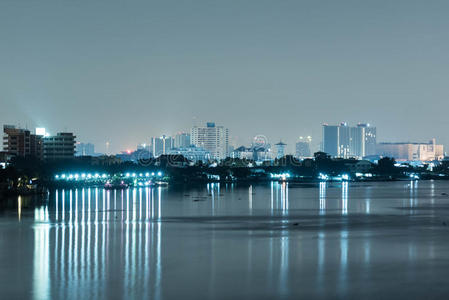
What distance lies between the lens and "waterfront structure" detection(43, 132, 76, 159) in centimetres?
10571

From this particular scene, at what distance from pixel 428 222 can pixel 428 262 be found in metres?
11.1

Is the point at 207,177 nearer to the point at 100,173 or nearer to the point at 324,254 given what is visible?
the point at 100,173

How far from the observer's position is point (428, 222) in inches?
1107

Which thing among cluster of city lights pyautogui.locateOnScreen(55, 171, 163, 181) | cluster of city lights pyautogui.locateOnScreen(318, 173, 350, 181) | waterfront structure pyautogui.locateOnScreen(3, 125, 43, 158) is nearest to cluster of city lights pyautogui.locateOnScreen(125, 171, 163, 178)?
cluster of city lights pyautogui.locateOnScreen(55, 171, 163, 181)

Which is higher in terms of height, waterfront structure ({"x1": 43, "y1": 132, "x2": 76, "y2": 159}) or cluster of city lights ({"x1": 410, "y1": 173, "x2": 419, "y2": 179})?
waterfront structure ({"x1": 43, "y1": 132, "x2": 76, "y2": 159})

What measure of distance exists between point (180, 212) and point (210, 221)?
5.16 metres

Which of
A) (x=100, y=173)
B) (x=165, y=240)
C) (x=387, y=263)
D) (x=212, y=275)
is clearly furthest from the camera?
(x=100, y=173)

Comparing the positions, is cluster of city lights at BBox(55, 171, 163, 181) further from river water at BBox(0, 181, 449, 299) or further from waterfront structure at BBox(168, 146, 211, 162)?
waterfront structure at BBox(168, 146, 211, 162)

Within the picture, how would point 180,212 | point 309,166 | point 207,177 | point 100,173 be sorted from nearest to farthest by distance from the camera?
1. point 180,212
2. point 100,173
3. point 207,177
4. point 309,166

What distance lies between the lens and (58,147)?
348ft

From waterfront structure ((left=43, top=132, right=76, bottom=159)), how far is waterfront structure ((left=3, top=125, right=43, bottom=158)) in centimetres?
362

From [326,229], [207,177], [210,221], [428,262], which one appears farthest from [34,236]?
[207,177]

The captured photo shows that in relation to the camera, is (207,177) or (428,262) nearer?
(428,262)

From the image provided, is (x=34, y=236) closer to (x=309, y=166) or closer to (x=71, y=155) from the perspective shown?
(x=71, y=155)
